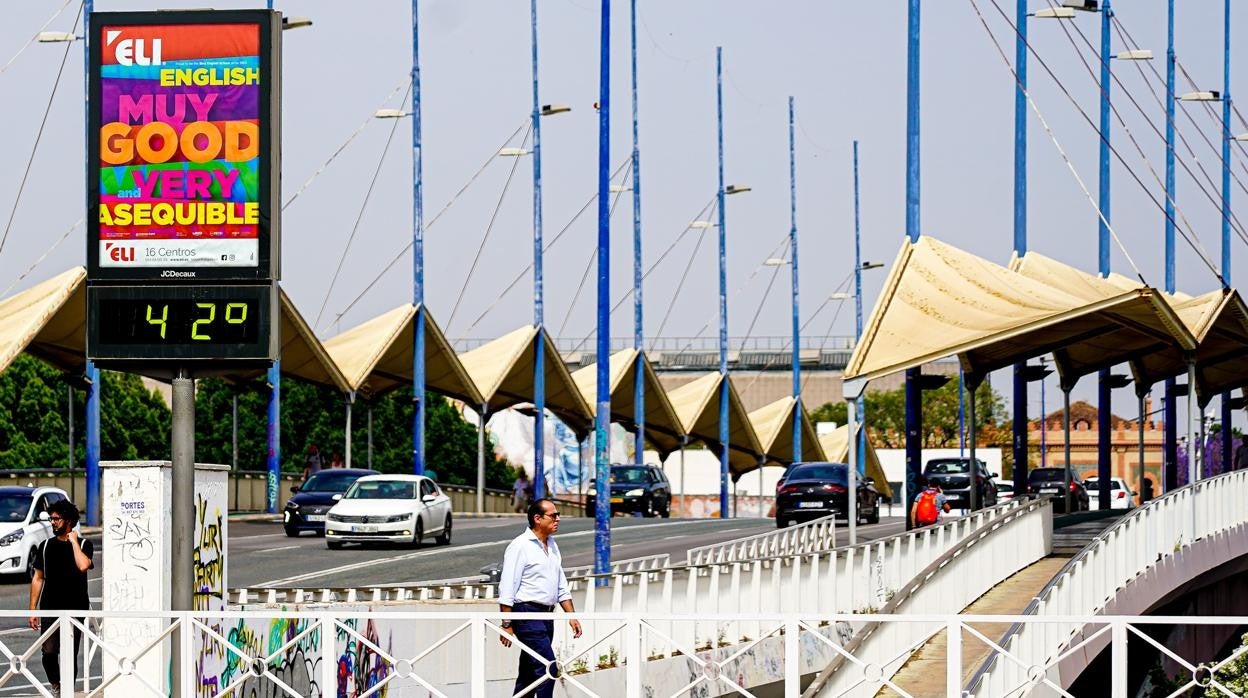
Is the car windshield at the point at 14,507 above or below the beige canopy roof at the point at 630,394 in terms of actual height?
below

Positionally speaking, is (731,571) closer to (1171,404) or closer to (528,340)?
(528,340)

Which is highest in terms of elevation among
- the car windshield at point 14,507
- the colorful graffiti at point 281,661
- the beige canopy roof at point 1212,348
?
the beige canopy roof at point 1212,348

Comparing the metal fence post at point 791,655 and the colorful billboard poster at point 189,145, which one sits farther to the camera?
the colorful billboard poster at point 189,145

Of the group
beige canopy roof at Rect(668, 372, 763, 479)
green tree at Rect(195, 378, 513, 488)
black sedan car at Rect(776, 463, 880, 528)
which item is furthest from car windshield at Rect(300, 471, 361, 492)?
green tree at Rect(195, 378, 513, 488)

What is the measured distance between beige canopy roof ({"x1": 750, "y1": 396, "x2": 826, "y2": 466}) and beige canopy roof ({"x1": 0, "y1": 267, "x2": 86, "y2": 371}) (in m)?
36.5

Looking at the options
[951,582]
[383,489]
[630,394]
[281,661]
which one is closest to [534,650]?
[281,661]

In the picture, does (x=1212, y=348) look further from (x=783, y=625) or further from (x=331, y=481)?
(x=783, y=625)

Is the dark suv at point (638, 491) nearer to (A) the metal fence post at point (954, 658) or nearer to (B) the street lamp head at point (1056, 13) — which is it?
(B) the street lamp head at point (1056, 13)

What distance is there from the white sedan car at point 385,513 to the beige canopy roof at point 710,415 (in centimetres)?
3599

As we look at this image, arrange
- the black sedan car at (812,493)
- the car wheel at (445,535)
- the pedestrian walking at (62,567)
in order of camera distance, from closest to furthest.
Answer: the pedestrian walking at (62,567) < the car wheel at (445,535) < the black sedan car at (812,493)

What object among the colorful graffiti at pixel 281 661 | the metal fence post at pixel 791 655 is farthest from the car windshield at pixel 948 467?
the metal fence post at pixel 791 655

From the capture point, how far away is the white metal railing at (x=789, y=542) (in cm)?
3459

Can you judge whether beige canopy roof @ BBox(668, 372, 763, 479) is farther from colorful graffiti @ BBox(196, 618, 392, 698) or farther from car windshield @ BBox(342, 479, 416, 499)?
colorful graffiti @ BBox(196, 618, 392, 698)

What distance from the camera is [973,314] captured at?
38.2m
